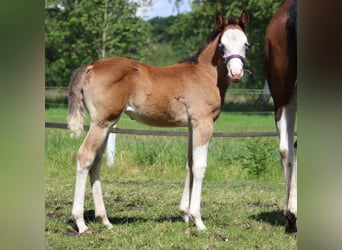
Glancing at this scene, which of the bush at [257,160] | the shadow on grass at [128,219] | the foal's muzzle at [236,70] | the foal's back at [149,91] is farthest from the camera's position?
the bush at [257,160]

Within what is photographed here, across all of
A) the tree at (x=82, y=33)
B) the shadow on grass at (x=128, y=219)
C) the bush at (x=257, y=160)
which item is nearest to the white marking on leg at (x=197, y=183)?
the shadow on grass at (x=128, y=219)

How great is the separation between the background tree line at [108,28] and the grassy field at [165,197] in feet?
3.64

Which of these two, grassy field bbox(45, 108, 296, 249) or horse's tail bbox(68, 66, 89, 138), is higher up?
horse's tail bbox(68, 66, 89, 138)

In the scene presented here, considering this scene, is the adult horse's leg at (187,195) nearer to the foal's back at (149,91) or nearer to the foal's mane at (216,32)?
the foal's back at (149,91)

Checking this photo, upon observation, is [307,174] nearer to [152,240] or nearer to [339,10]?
[339,10]

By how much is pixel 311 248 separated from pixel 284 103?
6.19 feet

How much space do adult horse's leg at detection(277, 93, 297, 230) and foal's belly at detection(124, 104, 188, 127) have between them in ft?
2.31

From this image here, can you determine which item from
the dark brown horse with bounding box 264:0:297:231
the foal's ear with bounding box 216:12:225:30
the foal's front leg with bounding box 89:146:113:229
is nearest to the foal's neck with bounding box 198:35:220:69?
the foal's ear with bounding box 216:12:225:30

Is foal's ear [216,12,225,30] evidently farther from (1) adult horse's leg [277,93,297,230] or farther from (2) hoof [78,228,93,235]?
(2) hoof [78,228,93,235]

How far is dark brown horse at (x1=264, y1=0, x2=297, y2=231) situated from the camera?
2406mm

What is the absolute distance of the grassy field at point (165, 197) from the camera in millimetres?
2814

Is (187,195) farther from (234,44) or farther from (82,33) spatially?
(82,33)

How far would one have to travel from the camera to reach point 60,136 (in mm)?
4855

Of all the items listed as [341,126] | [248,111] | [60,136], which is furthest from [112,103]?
[248,111]
